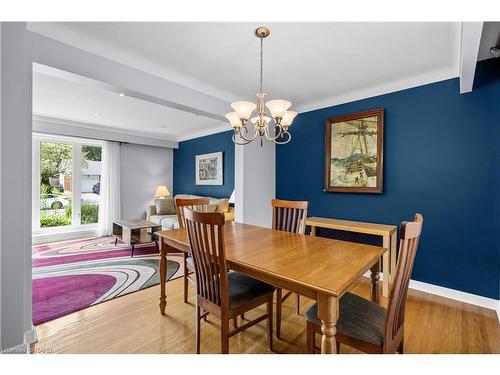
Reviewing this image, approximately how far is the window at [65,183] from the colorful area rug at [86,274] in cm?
59

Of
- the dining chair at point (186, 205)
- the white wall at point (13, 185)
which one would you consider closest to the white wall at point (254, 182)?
the dining chair at point (186, 205)

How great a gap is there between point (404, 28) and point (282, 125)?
1120 mm

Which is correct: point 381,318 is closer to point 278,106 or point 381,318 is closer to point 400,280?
point 400,280

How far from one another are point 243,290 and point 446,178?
2.37 m

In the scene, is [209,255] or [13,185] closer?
[209,255]

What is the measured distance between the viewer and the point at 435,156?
2.50 m

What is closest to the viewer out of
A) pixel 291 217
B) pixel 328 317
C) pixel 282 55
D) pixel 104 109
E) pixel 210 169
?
pixel 328 317

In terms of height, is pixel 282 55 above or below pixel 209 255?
above

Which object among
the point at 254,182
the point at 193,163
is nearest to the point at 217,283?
the point at 254,182

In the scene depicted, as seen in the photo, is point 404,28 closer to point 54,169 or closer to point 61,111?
point 61,111

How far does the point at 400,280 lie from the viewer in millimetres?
1084

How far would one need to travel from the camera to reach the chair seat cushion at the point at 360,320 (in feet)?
3.79
